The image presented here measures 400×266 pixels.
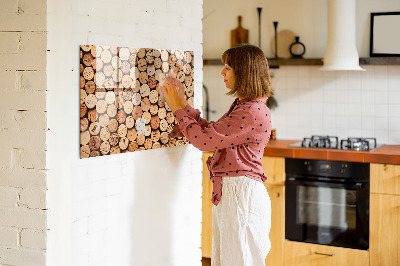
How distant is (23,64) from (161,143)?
34.4 inches

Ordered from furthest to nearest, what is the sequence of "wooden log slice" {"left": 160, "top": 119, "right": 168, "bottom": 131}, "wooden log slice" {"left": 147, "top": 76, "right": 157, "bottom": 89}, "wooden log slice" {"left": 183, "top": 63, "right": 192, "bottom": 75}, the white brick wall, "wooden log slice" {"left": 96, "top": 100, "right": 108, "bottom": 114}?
"wooden log slice" {"left": 183, "top": 63, "right": 192, "bottom": 75}
"wooden log slice" {"left": 160, "top": 119, "right": 168, "bottom": 131}
"wooden log slice" {"left": 147, "top": 76, "right": 157, "bottom": 89}
"wooden log slice" {"left": 96, "top": 100, "right": 108, "bottom": 114}
the white brick wall

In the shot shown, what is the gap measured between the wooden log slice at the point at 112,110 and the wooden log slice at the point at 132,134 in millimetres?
143

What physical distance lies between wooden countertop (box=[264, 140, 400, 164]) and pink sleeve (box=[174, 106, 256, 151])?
5.12ft

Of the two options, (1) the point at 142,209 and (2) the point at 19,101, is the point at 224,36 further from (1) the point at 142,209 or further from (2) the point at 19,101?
(2) the point at 19,101

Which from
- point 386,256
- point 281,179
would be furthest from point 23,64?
point 386,256

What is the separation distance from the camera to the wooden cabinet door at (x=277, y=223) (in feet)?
14.2

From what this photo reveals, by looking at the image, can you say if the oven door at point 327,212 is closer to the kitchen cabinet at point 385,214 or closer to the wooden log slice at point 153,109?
the kitchen cabinet at point 385,214

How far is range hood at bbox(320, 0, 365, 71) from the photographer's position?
4.40m

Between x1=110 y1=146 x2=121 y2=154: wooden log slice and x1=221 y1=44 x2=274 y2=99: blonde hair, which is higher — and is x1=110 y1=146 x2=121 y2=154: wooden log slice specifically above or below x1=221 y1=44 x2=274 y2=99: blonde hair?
below

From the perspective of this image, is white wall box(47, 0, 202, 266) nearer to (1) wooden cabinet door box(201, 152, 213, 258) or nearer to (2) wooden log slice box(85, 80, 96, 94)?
(2) wooden log slice box(85, 80, 96, 94)

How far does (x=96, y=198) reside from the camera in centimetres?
255

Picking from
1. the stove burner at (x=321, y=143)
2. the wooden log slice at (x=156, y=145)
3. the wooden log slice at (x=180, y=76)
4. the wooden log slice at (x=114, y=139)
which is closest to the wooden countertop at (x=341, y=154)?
the stove burner at (x=321, y=143)

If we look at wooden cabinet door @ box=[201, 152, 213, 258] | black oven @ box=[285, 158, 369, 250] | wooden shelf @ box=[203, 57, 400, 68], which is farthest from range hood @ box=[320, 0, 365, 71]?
wooden cabinet door @ box=[201, 152, 213, 258]

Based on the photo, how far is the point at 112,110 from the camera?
259cm
